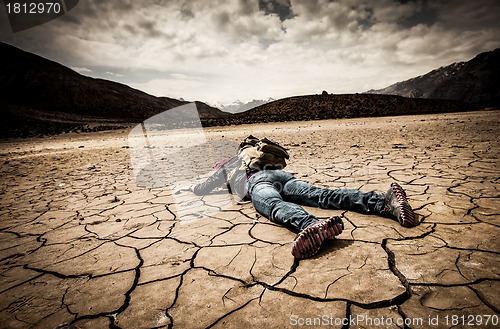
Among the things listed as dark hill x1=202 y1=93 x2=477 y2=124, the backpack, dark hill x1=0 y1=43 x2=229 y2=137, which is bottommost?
the backpack

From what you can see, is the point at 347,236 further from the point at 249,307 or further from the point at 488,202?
the point at 488,202

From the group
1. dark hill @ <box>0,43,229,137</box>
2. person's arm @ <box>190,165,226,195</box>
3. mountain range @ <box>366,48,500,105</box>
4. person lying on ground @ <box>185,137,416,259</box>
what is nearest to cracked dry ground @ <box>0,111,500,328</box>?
person lying on ground @ <box>185,137,416,259</box>

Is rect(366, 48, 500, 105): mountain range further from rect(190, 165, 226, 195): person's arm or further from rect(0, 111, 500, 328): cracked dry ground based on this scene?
rect(190, 165, 226, 195): person's arm

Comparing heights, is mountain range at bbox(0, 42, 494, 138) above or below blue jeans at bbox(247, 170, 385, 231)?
above

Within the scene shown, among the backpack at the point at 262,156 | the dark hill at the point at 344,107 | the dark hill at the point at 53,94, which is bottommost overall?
the backpack at the point at 262,156

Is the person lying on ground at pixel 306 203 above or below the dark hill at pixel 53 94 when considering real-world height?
below

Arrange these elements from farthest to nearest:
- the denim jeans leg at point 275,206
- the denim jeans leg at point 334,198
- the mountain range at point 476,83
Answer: the mountain range at point 476,83
the denim jeans leg at point 334,198
the denim jeans leg at point 275,206

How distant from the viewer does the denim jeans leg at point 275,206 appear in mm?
1386

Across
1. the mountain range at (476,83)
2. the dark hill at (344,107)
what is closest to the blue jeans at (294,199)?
the dark hill at (344,107)

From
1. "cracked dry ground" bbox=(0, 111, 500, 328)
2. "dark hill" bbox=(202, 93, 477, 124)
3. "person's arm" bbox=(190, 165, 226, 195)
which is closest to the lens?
"cracked dry ground" bbox=(0, 111, 500, 328)

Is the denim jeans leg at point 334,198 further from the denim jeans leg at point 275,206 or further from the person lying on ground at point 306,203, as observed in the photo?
the denim jeans leg at point 275,206

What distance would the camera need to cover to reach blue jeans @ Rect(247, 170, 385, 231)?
1.45 m

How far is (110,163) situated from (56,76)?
4407 centimetres

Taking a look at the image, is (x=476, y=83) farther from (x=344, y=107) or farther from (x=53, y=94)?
(x=53, y=94)
